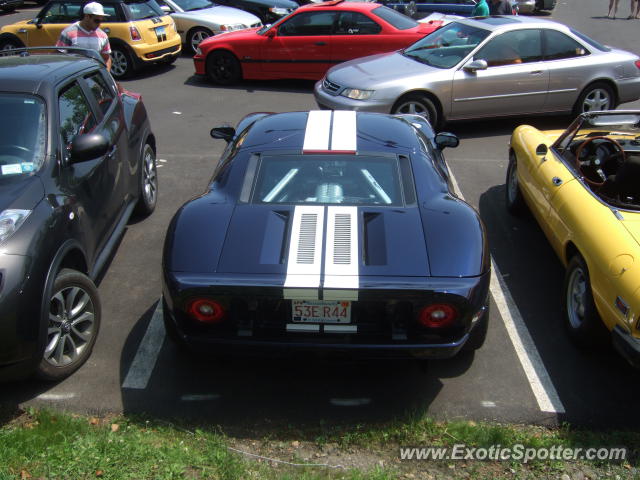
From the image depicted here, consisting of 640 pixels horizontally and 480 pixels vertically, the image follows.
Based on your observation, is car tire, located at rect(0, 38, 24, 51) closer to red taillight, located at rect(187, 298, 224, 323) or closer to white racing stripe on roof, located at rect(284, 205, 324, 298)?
white racing stripe on roof, located at rect(284, 205, 324, 298)

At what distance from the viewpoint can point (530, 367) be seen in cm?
424

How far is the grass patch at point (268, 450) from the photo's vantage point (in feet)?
10.6

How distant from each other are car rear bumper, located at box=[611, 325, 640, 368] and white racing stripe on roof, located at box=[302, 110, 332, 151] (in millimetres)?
2216

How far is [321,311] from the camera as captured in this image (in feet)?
11.3

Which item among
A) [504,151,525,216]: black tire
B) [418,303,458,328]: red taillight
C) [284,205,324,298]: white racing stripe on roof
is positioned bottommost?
[504,151,525,216]: black tire

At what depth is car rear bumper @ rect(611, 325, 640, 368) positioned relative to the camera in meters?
3.52

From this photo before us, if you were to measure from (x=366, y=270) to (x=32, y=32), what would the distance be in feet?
37.6

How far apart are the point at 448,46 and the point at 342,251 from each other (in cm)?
667

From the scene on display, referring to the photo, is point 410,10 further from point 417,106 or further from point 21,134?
point 21,134

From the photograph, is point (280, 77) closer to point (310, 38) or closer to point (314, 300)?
point (310, 38)

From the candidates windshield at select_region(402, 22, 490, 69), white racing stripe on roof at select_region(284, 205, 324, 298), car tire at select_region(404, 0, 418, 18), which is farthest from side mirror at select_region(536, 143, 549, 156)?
car tire at select_region(404, 0, 418, 18)

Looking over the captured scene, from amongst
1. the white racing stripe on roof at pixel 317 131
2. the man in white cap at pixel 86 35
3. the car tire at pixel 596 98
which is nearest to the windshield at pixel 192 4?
the man in white cap at pixel 86 35

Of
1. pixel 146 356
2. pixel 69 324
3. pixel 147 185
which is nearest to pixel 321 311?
pixel 146 356

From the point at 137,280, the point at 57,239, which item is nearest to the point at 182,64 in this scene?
the point at 137,280
